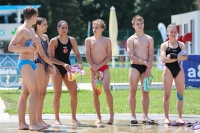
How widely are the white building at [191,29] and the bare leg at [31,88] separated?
15.2 meters

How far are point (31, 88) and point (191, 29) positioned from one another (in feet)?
54.8

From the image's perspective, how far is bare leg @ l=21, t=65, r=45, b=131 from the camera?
9.27 meters

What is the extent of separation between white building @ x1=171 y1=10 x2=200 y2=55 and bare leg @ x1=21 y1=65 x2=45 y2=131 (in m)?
15.2

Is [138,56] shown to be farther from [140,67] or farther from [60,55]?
[60,55]

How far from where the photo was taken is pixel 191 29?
981 inches

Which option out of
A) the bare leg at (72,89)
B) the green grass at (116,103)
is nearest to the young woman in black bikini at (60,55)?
the bare leg at (72,89)

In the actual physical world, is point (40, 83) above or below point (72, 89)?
above

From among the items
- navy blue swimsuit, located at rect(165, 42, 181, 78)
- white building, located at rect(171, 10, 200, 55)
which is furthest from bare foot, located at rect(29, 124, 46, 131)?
white building, located at rect(171, 10, 200, 55)

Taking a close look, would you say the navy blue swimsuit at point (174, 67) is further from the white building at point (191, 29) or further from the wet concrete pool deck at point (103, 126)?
the white building at point (191, 29)

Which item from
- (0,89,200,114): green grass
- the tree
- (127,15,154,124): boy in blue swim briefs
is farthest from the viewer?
the tree

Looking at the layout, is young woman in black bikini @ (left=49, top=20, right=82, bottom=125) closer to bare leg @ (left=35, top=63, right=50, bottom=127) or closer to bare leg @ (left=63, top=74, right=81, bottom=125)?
bare leg @ (left=63, top=74, right=81, bottom=125)

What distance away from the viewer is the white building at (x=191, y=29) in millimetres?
23688

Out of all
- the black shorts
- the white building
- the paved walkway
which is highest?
the white building

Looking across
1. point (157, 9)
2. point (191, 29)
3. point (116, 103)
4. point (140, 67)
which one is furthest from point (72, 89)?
point (157, 9)
